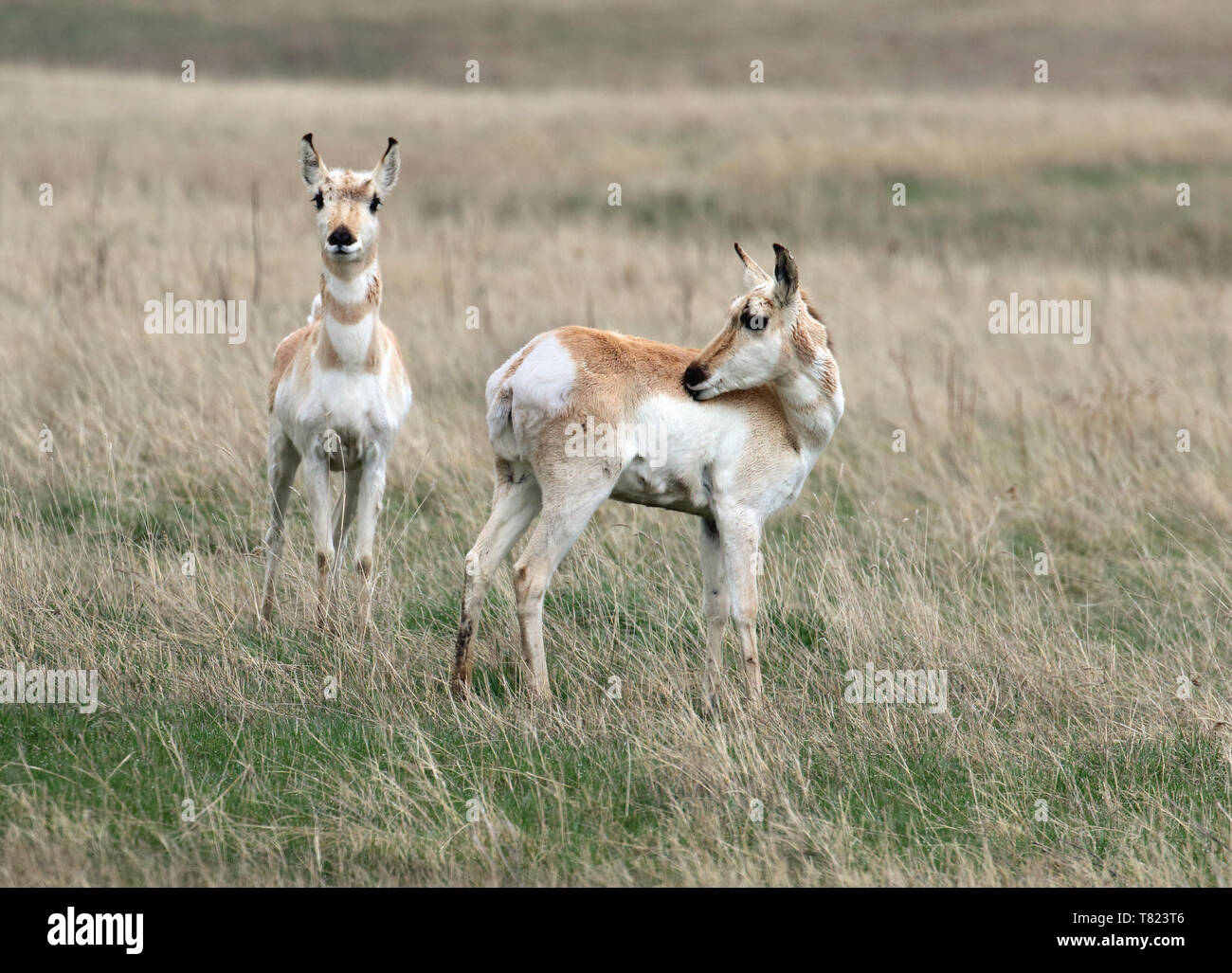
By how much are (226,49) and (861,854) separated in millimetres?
48146

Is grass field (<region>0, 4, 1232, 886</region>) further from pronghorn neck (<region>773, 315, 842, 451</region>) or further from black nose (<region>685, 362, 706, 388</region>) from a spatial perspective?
black nose (<region>685, 362, 706, 388</region>)

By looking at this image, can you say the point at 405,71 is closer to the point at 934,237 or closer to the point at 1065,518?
the point at 934,237

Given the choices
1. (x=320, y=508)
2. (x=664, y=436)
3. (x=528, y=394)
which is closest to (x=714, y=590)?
(x=664, y=436)

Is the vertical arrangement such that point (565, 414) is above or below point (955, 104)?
below

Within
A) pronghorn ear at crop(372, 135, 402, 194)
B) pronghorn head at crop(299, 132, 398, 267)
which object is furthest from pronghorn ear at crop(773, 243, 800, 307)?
pronghorn ear at crop(372, 135, 402, 194)

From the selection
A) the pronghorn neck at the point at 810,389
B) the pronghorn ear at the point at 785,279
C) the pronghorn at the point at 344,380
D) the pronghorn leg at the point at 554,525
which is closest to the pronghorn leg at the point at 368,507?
the pronghorn at the point at 344,380

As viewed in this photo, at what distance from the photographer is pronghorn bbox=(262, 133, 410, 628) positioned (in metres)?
7.02

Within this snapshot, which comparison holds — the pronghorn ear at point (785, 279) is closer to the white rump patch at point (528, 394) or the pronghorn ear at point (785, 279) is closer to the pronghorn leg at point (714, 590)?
the white rump patch at point (528, 394)

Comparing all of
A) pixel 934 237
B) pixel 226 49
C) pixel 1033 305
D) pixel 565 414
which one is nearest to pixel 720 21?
pixel 226 49

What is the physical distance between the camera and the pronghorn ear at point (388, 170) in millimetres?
7230

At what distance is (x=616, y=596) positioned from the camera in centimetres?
777

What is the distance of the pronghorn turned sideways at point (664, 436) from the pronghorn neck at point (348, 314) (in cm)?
94

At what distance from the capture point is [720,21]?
52.4 m
